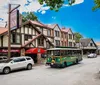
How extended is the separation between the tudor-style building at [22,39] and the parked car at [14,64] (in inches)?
271

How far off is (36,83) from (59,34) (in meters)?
37.5

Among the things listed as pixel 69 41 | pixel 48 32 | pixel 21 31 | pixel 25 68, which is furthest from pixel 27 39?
pixel 69 41

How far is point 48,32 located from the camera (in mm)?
43656

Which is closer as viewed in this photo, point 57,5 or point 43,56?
point 57,5

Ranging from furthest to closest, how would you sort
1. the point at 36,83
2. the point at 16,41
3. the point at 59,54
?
the point at 16,41 < the point at 59,54 < the point at 36,83

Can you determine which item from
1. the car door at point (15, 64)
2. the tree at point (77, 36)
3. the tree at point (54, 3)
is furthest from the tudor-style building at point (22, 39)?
the tree at point (77, 36)

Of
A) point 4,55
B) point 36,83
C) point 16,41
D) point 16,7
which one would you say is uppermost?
point 16,7

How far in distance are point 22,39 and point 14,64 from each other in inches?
434

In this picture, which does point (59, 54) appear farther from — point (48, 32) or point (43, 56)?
point (48, 32)

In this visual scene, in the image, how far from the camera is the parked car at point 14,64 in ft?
59.9

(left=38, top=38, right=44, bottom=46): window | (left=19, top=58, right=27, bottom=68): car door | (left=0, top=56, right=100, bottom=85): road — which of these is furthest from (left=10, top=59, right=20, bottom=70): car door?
(left=38, top=38, right=44, bottom=46): window

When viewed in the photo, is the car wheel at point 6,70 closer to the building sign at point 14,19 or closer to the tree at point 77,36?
the building sign at point 14,19

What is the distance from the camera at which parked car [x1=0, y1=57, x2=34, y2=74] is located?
1826cm

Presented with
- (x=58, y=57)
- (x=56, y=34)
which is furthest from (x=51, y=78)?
(x=56, y=34)
